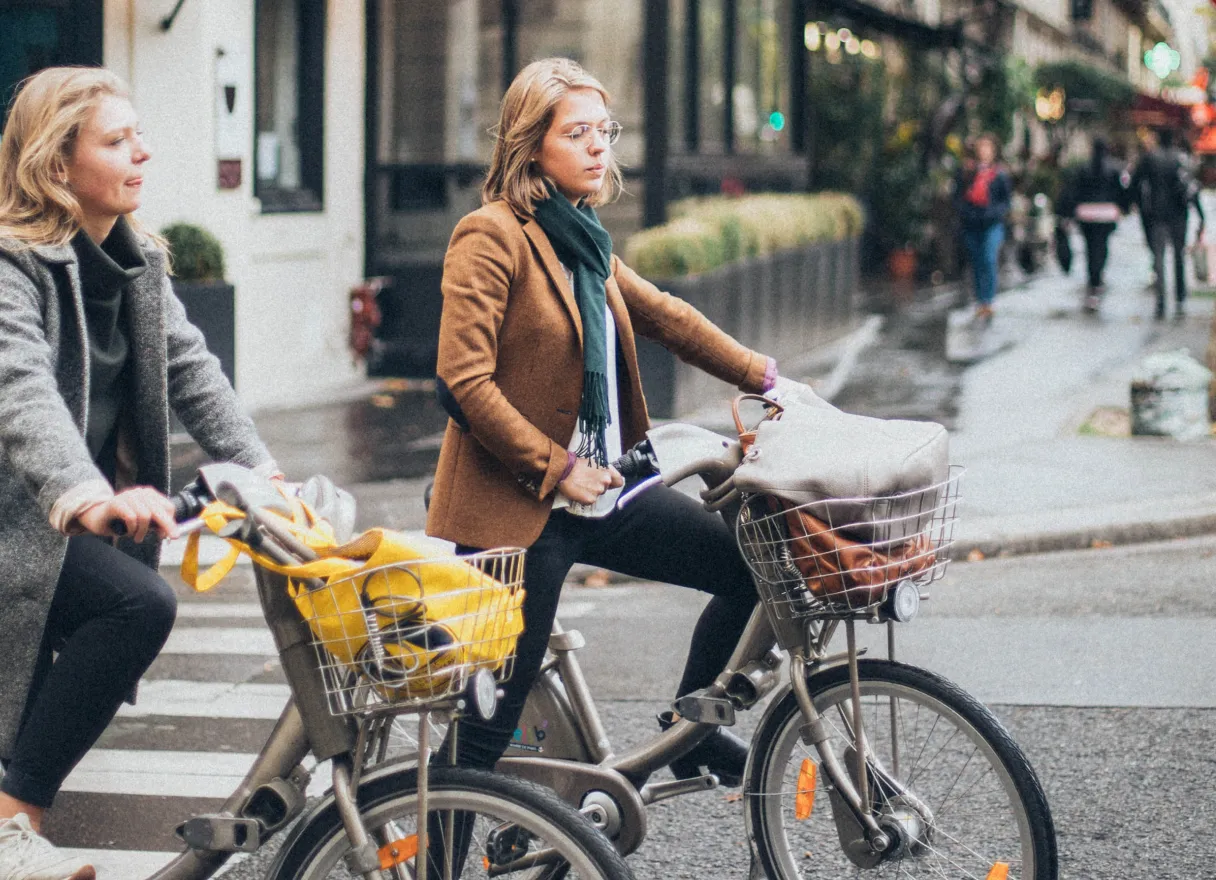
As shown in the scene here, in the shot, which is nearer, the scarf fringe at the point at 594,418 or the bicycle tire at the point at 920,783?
the bicycle tire at the point at 920,783

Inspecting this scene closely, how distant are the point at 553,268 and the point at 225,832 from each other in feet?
4.16

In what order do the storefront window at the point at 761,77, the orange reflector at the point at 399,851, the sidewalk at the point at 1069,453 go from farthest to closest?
the storefront window at the point at 761,77
the sidewalk at the point at 1069,453
the orange reflector at the point at 399,851

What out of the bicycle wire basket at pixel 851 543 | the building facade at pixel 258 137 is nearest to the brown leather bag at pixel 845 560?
the bicycle wire basket at pixel 851 543

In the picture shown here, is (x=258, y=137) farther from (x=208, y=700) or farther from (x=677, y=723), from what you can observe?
(x=677, y=723)

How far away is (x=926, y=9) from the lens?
30594mm

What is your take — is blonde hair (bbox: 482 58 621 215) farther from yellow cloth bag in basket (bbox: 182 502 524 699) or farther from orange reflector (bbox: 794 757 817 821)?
orange reflector (bbox: 794 757 817 821)

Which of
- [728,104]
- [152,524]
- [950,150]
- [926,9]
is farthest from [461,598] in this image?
[926,9]

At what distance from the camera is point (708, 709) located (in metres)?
3.56

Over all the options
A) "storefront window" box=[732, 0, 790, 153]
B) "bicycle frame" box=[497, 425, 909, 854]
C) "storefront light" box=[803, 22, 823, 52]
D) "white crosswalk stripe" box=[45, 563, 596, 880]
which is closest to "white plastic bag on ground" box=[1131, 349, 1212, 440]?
"white crosswalk stripe" box=[45, 563, 596, 880]

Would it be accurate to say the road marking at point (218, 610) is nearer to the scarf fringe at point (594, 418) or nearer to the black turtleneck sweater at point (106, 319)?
the black turtleneck sweater at point (106, 319)

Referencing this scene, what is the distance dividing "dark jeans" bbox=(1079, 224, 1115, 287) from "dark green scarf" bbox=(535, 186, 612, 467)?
18754 mm

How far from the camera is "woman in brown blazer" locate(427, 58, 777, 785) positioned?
3.34 meters

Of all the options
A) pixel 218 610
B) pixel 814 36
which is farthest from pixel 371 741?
pixel 814 36

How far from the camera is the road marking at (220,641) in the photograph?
6496 mm
